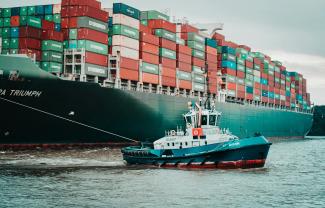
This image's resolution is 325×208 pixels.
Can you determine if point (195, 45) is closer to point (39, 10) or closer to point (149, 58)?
point (149, 58)

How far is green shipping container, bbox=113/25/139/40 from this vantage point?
5219 cm

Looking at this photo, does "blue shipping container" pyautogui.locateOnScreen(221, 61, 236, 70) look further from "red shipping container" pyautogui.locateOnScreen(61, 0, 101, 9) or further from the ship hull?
"red shipping container" pyautogui.locateOnScreen(61, 0, 101, 9)

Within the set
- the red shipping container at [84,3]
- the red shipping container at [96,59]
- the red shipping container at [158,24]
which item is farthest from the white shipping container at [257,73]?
the red shipping container at [84,3]

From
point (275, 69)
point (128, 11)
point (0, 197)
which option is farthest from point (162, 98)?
point (275, 69)

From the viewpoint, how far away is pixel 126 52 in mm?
52625

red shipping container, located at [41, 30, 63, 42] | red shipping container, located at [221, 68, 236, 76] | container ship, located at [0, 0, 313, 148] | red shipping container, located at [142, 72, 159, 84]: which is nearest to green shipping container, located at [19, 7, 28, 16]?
container ship, located at [0, 0, 313, 148]

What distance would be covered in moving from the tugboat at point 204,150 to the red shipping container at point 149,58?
71.9 ft

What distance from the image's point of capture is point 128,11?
53.7 m

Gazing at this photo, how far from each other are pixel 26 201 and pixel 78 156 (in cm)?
1947

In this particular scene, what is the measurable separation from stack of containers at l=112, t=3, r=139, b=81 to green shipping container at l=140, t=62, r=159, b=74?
1.34 meters

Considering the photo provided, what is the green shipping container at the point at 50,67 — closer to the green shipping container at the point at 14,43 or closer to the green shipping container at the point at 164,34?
the green shipping container at the point at 14,43

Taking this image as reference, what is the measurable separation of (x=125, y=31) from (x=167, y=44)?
886cm

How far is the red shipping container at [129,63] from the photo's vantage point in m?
51.7

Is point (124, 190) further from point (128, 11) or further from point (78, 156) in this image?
point (128, 11)
